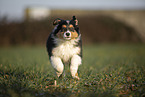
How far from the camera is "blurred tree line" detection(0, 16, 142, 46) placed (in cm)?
1409

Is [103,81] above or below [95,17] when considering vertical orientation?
below

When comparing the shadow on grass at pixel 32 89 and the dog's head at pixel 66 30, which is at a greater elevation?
the dog's head at pixel 66 30

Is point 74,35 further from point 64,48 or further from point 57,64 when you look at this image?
point 57,64

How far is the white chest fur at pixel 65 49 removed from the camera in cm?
355

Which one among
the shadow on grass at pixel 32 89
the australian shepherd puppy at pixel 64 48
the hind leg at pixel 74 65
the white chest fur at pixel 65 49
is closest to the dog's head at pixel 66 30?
the australian shepherd puppy at pixel 64 48

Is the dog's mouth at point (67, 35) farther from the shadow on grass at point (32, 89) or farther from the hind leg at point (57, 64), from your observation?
the shadow on grass at point (32, 89)

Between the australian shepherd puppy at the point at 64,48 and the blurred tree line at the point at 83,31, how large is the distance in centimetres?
1078

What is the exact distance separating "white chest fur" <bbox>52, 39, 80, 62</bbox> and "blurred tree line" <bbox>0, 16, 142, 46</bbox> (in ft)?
35.5

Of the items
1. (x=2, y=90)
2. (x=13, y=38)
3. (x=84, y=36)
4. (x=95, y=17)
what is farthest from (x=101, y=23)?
(x=2, y=90)

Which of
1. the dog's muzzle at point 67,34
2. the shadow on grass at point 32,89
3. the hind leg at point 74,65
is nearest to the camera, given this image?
the shadow on grass at point 32,89

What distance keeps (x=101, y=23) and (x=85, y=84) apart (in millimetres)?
14140

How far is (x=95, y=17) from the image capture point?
17156mm

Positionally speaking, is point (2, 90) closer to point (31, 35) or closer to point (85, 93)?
point (85, 93)

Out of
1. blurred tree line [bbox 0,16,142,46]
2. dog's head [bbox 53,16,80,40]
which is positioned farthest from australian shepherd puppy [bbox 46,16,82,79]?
blurred tree line [bbox 0,16,142,46]
